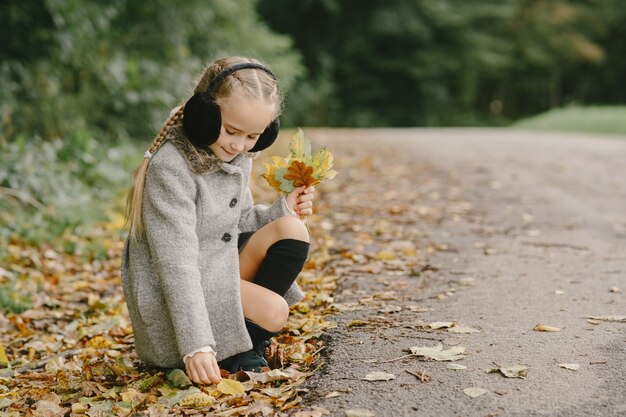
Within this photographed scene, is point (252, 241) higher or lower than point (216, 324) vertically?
higher

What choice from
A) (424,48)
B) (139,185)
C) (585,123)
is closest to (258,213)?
(139,185)

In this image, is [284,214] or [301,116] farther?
[301,116]

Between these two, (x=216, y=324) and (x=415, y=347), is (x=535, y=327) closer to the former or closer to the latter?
(x=415, y=347)

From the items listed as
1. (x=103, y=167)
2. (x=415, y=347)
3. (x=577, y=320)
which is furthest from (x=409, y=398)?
(x=103, y=167)

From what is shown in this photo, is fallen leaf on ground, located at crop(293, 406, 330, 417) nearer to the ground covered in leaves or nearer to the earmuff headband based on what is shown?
the ground covered in leaves

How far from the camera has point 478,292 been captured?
3.49 meters

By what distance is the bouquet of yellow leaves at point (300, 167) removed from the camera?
272cm

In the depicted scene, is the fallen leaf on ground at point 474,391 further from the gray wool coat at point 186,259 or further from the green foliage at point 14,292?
the green foliage at point 14,292

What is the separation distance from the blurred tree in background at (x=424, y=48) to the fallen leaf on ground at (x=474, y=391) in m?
23.6

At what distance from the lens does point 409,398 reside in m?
2.23

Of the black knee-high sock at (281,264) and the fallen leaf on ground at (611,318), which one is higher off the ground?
the black knee-high sock at (281,264)

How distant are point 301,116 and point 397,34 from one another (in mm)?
5864

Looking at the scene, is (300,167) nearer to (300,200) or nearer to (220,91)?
(300,200)

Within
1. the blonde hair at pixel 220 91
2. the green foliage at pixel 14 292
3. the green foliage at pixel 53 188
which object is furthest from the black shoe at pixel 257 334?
the green foliage at pixel 53 188
